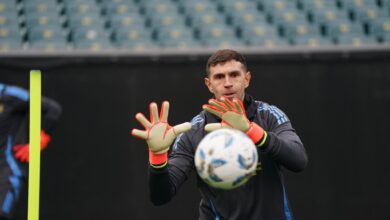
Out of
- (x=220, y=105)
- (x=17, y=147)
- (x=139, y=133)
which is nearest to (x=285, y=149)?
(x=220, y=105)

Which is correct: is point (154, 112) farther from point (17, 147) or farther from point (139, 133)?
point (17, 147)

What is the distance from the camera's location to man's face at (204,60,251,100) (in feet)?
13.2

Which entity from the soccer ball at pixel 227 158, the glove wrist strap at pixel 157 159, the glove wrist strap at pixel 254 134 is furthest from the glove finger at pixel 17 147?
the glove wrist strap at pixel 254 134

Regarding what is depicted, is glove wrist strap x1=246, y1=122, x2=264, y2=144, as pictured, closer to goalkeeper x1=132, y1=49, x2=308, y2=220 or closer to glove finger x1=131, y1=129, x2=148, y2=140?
goalkeeper x1=132, y1=49, x2=308, y2=220

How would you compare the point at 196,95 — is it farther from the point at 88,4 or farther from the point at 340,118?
the point at 88,4

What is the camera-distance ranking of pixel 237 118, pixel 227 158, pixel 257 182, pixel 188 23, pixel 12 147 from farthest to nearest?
pixel 188 23, pixel 12 147, pixel 257 182, pixel 237 118, pixel 227 158

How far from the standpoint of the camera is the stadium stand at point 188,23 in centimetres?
995

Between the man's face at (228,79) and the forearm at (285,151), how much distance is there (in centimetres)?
44

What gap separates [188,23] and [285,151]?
7.42 m

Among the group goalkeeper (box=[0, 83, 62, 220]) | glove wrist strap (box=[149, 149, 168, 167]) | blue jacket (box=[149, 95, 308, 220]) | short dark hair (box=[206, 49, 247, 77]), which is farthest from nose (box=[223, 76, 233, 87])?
goalkeeper (box=[0, 83, 62, 220])

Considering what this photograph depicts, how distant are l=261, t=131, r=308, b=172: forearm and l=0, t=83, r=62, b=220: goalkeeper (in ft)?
9.66

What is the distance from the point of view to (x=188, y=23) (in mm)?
10891

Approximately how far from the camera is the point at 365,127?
7324 millimetres

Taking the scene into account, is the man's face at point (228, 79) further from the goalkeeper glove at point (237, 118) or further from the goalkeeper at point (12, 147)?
the goalkeeper at point (12, 147)
